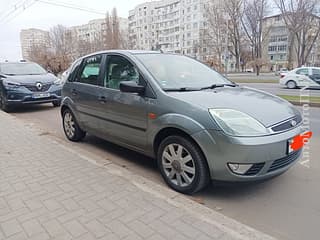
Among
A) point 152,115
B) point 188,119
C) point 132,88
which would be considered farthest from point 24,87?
point 188,119

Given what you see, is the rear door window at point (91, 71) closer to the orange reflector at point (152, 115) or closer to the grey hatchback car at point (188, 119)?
the grey hatchback car at point (188, 119)

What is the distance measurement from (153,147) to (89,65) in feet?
6.74

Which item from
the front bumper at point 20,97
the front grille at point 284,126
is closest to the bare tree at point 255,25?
the front bumper at point 20,97

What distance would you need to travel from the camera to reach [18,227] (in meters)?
2.25

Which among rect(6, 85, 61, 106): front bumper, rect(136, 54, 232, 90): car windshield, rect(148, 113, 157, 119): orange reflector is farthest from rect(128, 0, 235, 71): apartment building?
rect(148, 113, 157, 119): orange reflector

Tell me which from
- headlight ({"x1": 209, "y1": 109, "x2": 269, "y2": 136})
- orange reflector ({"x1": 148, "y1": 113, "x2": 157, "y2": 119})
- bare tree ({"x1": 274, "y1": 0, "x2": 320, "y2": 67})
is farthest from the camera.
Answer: bare tree ({"x1": 274, "y1": 0, "x2": 320, "y2": 67})

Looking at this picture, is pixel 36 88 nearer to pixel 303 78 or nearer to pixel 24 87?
pixel 24 87

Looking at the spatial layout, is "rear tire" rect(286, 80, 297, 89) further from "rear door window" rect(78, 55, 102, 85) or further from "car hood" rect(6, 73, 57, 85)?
"rear door window" rect(78, 55, 102, 85)

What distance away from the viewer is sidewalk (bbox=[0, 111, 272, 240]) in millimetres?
2148

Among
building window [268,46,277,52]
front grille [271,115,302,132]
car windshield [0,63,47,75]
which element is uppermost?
building window [268,46,277,52]

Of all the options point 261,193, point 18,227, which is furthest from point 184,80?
point 18,227

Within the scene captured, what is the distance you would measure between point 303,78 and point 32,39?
2307 inches

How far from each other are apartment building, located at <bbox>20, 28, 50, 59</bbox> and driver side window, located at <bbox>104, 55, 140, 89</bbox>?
56.2m

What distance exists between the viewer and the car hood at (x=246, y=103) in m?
2.65
